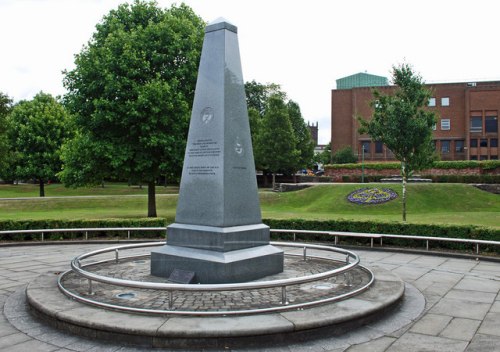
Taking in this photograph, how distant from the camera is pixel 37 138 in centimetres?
4119

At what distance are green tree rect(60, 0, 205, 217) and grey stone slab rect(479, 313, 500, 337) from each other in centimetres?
1604

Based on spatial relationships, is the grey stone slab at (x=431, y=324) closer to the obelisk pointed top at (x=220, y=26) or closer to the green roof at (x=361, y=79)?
the obelisk pointed top at (x=220, y=26)

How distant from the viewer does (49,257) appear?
12320mm

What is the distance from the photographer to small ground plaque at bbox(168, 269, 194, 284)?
788 centimetres

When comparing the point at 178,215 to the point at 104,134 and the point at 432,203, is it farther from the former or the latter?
the point at 432,203

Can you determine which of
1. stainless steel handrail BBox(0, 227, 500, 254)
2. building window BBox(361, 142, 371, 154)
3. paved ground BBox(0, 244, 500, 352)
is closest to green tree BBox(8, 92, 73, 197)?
stainless steel handrail BBox(0, 227, 500, 254)

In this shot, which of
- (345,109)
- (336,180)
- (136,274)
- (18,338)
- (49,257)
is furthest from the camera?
(345,109)

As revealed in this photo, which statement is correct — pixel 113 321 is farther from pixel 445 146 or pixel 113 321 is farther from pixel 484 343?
pixel 445 146

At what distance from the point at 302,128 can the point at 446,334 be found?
169ft

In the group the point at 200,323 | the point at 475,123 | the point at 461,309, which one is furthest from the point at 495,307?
the point at 475,123

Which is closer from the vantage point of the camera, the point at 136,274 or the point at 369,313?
the point at 369,313

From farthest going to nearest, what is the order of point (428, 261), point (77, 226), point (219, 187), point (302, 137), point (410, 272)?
point (302, 137), point (77, 226), point (428, 261), point (410, 272), point (219, 187)

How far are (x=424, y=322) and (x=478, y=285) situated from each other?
317cm

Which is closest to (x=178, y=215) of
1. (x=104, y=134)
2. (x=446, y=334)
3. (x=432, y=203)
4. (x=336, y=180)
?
(x=446, y=334)
